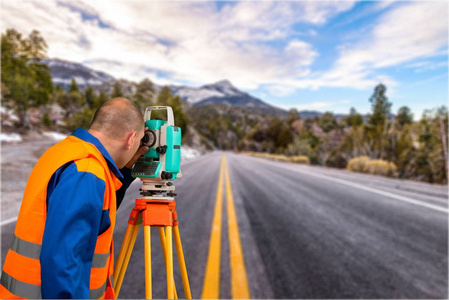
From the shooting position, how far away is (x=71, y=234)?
634 mm

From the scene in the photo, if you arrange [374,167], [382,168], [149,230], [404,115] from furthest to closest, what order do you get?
[404,115] < [374,167] < [382,168] < [149,230]

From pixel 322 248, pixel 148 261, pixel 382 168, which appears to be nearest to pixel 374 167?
pixel 382 168

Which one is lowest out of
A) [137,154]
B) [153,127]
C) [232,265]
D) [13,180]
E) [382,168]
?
[13,180]

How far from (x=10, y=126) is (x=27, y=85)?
5.28 meters

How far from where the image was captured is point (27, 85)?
26328mm

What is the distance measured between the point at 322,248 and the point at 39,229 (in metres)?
4.11

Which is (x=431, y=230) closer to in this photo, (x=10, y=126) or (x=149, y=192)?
(x=149, y=192)

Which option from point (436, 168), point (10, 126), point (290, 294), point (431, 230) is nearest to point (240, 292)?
point (290, 294)

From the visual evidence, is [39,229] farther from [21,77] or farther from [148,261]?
[21,77]

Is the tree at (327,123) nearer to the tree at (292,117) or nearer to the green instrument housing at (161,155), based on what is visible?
the tree at (292,117)

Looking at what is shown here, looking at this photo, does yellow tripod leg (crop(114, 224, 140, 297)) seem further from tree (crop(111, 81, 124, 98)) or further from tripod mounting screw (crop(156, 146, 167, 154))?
tree (crop(111, 81, 124, 98))

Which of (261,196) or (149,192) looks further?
(261,196)

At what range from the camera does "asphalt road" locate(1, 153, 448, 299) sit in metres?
2.71

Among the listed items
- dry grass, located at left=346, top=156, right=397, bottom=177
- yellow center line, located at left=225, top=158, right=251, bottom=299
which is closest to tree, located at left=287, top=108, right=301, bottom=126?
dry grass, located at left=346, top=156, right=397, bottom=177
